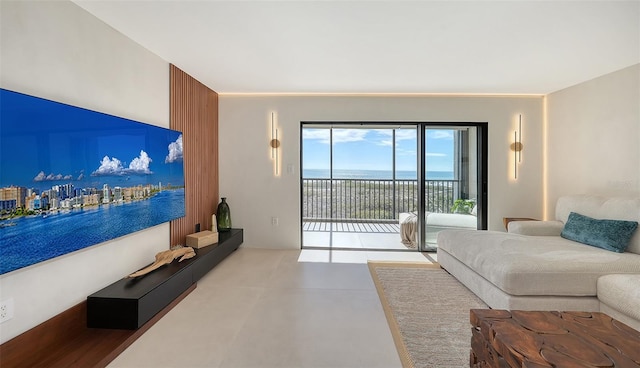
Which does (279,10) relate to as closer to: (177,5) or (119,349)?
(177,5)

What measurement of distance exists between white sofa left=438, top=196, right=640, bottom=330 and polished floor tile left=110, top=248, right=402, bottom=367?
1003mm

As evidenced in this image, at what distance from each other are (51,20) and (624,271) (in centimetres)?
455

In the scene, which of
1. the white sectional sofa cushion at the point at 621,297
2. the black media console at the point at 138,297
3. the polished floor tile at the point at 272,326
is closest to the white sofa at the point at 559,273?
the white sectional sofa cushion at the point at 621,297

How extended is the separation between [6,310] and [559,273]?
12.1ft

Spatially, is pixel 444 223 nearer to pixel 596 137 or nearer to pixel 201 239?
pixel 596 137

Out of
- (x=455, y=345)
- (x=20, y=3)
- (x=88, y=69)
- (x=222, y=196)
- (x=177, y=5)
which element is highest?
(x=177, y=5)

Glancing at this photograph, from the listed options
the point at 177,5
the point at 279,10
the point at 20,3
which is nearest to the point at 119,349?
the point at 20,3

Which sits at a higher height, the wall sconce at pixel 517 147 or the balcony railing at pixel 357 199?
the wall sconce at pixel 517 147

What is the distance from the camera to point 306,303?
2494mm

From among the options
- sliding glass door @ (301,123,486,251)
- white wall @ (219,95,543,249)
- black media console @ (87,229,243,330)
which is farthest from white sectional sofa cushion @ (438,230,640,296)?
black media console @ (87,229,243,330)

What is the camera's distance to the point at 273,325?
2.13 m

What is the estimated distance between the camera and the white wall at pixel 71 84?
1539mm

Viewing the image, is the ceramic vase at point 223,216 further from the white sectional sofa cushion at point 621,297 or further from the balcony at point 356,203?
the white sectional sofa cushion at point 621,297

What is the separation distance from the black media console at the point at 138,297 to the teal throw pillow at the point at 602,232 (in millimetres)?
4000
